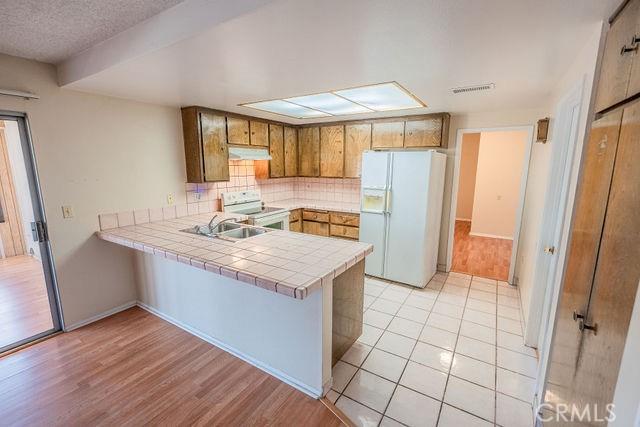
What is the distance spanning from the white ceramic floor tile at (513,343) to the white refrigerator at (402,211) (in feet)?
3.42

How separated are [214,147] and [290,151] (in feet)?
4.94

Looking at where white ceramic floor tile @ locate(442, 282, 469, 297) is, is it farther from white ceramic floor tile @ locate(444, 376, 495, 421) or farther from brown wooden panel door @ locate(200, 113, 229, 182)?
brown wooden panel door @ locate(200, 113, 229, 182)

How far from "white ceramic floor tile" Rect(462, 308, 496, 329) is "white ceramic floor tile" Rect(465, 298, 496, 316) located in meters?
Answer: 0.06

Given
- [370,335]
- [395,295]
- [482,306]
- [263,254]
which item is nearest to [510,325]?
[482,306]

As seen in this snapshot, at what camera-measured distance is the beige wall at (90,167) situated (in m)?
2.28

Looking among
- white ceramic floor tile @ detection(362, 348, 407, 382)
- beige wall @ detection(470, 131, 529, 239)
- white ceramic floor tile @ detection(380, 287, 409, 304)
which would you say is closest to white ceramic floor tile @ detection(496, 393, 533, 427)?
white ceramic floor tile @ detection(362, 348, 407, 382)

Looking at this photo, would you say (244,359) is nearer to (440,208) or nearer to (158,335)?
(158,335)

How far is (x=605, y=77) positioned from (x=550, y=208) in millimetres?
1280

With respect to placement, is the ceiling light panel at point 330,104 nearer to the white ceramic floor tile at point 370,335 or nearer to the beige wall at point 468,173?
the white ceramic floor tile at point 370,335

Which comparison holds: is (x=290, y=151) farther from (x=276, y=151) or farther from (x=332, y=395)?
(x=332, y=395)

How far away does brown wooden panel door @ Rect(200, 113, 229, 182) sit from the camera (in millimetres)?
3242

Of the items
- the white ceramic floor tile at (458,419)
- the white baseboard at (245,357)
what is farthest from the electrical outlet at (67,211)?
the white ceramic floor tile at (458,419)

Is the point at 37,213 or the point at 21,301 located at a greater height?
the point at 37,213

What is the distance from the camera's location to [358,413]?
175 centimetres
